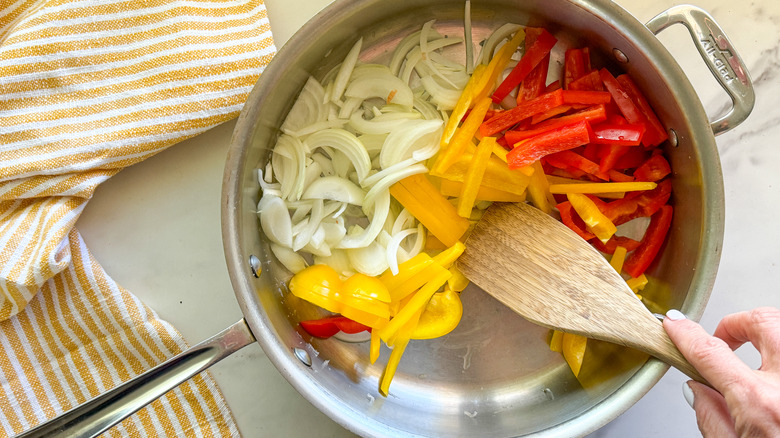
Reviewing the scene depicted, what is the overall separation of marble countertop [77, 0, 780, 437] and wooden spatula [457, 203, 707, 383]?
12.2 inches

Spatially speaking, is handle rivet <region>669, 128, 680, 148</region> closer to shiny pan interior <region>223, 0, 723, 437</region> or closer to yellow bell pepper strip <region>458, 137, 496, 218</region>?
shiny pan interior <region>223, 0, 723, 437</region>

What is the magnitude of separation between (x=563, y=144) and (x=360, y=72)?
44cm

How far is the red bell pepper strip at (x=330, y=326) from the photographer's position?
1.13 meters

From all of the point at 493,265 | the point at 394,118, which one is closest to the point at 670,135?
the point at 493,265

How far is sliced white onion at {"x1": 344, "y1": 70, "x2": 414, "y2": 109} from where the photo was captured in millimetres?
1125

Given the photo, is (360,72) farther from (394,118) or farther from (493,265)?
(493,265)

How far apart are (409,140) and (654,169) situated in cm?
50

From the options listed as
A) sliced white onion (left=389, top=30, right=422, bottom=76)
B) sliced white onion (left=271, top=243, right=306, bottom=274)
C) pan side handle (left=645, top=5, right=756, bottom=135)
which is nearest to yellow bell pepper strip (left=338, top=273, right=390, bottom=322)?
sliced white onion (left=271, top=243, right=306, bottom=274)

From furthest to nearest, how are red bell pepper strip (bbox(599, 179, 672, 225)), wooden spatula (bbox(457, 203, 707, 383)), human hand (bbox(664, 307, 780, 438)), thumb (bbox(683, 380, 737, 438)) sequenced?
1. red bell pepper strip (bbox(599, 179, 672, 225))
2. wooden spatula (bbox(457, 203, 707, 383))
3. thumb (bbox(683, 380, 737, 438))
4. human hand (bbox(664, 307, 780, 438))

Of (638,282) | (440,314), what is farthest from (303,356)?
(638,282)

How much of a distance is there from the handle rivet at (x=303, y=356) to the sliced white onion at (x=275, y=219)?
8.3 inches

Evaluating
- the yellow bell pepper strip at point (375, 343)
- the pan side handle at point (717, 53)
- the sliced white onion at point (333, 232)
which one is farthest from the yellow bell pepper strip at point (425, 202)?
the pan side handle at point (717, 53)

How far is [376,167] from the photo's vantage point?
1137mm

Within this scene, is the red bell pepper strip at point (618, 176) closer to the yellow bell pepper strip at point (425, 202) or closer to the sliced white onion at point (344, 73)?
the yellow bell pepper strip at point (425, 202)
